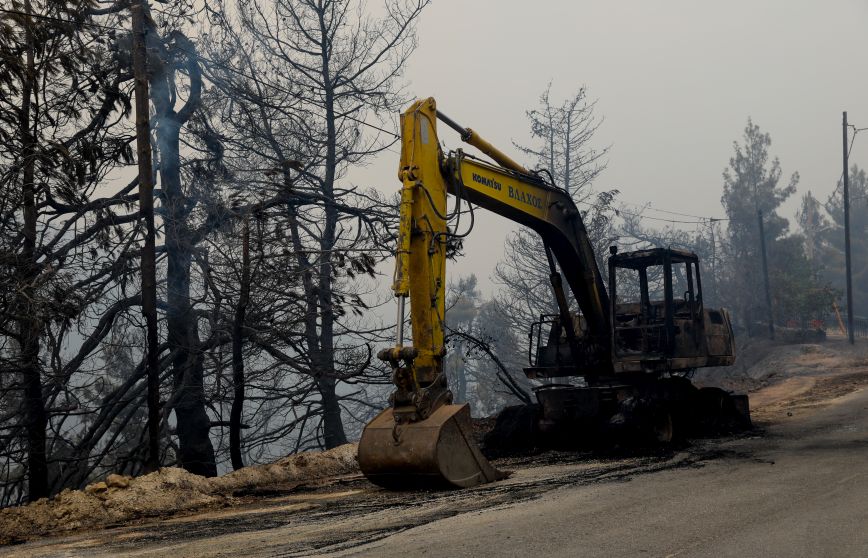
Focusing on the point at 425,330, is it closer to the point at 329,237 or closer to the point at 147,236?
the point at 147,236

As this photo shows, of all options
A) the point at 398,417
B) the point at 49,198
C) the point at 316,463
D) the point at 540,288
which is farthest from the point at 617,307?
the point at 540,288

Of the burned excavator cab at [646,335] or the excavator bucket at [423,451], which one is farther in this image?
the burned excavator cab at [646,335]

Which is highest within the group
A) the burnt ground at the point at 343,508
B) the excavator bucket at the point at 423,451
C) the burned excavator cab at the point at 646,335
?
the burned excavator cab at the point at 646,335

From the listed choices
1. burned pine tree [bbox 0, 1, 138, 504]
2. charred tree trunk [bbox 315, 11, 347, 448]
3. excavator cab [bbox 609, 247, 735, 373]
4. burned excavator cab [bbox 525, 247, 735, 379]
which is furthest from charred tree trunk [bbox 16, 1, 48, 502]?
excavator cab [bbox 609, 247, 735, 373]

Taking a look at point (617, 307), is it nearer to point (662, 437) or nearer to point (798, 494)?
point (662, 437)

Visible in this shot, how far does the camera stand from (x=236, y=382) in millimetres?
16500

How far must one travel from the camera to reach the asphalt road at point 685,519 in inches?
272

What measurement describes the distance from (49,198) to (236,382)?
14.5 feet

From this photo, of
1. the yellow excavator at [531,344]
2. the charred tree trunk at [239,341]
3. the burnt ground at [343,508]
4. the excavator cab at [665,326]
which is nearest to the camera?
the burnt ground at [343,508]

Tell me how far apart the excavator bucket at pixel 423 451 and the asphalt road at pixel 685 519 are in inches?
45.0

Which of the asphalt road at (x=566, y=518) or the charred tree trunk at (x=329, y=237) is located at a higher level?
the charred tree trunk at (x=329, y=237)

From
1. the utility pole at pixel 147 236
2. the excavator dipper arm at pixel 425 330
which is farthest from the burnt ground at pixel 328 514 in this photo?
the utility pole at pixel 147 236

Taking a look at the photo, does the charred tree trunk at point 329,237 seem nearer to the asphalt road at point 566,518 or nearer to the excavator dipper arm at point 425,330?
the asphalt road at point 566,518

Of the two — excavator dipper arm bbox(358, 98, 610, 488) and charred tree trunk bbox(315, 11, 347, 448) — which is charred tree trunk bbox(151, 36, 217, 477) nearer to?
charred tree trunk bbox(315, 11, 347, 448)
